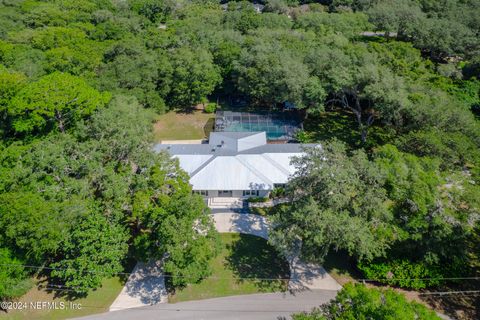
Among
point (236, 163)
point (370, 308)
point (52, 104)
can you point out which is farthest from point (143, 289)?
point (52, 104)

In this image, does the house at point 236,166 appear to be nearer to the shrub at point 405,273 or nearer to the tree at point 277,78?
the tree at point 277,78

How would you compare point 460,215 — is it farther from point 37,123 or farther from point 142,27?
point 142,27

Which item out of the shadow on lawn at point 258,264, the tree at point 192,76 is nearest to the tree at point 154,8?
the tree at point 192,76

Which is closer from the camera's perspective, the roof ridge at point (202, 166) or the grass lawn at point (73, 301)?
the grass lawn at point (73, 301)

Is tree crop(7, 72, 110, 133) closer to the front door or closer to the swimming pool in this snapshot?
the swimming pool

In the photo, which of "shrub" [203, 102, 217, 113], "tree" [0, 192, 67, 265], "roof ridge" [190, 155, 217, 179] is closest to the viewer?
"tree" [0, 192, 67, 265]

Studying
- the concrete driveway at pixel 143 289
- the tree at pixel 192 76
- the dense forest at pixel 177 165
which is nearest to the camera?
the dense forest at pixel 177 165

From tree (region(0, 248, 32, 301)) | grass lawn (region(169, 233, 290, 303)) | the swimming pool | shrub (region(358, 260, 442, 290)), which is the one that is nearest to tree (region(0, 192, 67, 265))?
tree (region(0, 248, 32, 301))

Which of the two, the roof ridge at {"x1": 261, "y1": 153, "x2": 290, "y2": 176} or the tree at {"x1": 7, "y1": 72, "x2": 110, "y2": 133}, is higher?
the tree at {"x1": 7, "y1": 72, "x2": 110, "y2": 133}
